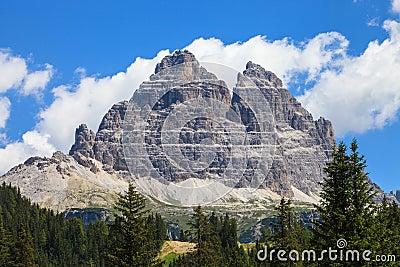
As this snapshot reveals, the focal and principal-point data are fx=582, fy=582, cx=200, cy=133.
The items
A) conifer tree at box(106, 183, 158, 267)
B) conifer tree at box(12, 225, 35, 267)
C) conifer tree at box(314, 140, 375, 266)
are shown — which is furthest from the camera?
conifer tree at box(12, 225, 35, 267)

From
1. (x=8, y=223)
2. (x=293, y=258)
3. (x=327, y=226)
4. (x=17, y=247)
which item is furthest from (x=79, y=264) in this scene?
(x=327, y=226)

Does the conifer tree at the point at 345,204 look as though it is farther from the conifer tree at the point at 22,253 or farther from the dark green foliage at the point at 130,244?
the conifer tree at the point at 22,253

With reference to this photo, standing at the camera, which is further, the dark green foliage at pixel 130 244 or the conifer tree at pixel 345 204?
the dark green foliage at pixel 130 244

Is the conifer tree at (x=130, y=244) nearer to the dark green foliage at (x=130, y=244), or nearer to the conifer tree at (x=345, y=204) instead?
the dark green foliage at (x=130, y=244)

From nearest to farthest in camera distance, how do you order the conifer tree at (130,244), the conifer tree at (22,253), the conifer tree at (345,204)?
the conifer tree at (345,204) → the conifer tree at (130,244) → the conifer tree at (22,253)

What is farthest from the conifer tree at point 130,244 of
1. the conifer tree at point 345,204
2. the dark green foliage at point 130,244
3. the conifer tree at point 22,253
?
the conifer tree at point 22,253

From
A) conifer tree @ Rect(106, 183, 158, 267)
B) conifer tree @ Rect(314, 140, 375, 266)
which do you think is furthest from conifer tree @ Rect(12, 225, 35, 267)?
conifer tree @ Rect(314, 140, 375, 266)

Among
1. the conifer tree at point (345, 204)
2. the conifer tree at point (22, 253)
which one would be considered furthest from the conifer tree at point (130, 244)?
the conifer tree at point (22, 253)

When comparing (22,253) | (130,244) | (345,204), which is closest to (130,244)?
(130,244)

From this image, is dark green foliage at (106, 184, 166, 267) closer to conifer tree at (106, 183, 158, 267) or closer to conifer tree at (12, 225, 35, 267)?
conifer tree at (106, 183, 158, 267)

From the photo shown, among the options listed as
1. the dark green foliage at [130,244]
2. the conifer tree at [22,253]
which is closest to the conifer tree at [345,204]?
the dark green foliage at [130,244]

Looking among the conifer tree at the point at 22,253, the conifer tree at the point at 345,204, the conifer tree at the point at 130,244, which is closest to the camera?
the conifer tree at the point at 345,204

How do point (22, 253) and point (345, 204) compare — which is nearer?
point (345, 204)

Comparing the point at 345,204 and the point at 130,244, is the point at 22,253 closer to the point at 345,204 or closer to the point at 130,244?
the point at 130,244
